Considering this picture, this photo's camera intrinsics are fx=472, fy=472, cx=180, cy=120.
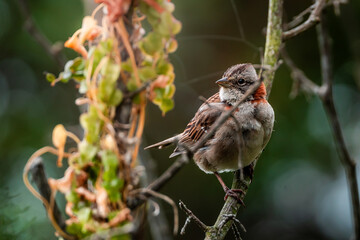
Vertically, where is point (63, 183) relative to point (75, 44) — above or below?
below

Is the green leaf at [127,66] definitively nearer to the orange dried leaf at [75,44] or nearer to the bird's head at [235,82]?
the orange dried leaf at [75,44]

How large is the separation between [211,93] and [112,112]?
4.26 meters

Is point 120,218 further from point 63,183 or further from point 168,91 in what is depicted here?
point 168,91

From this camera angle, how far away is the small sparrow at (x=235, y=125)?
3658 mm

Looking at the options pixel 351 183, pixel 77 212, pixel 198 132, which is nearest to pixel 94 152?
pixel 77 212

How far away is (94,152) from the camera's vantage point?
5.28ft

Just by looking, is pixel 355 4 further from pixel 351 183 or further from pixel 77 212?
pixel 77 212

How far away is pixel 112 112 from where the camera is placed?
1668 millimetres

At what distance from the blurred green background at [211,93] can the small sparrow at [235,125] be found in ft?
4.83

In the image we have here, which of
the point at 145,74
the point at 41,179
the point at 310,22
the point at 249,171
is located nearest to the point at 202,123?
the point at 249,171

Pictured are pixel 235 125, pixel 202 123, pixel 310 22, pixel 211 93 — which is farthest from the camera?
pixel 211 93

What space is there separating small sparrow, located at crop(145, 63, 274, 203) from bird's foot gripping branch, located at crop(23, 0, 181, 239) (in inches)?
73.5

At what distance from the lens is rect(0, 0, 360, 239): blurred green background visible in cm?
568

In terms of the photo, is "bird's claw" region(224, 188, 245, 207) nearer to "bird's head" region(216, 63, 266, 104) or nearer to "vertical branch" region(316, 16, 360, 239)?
"bird's head" region(216, 63, 266, 104)
